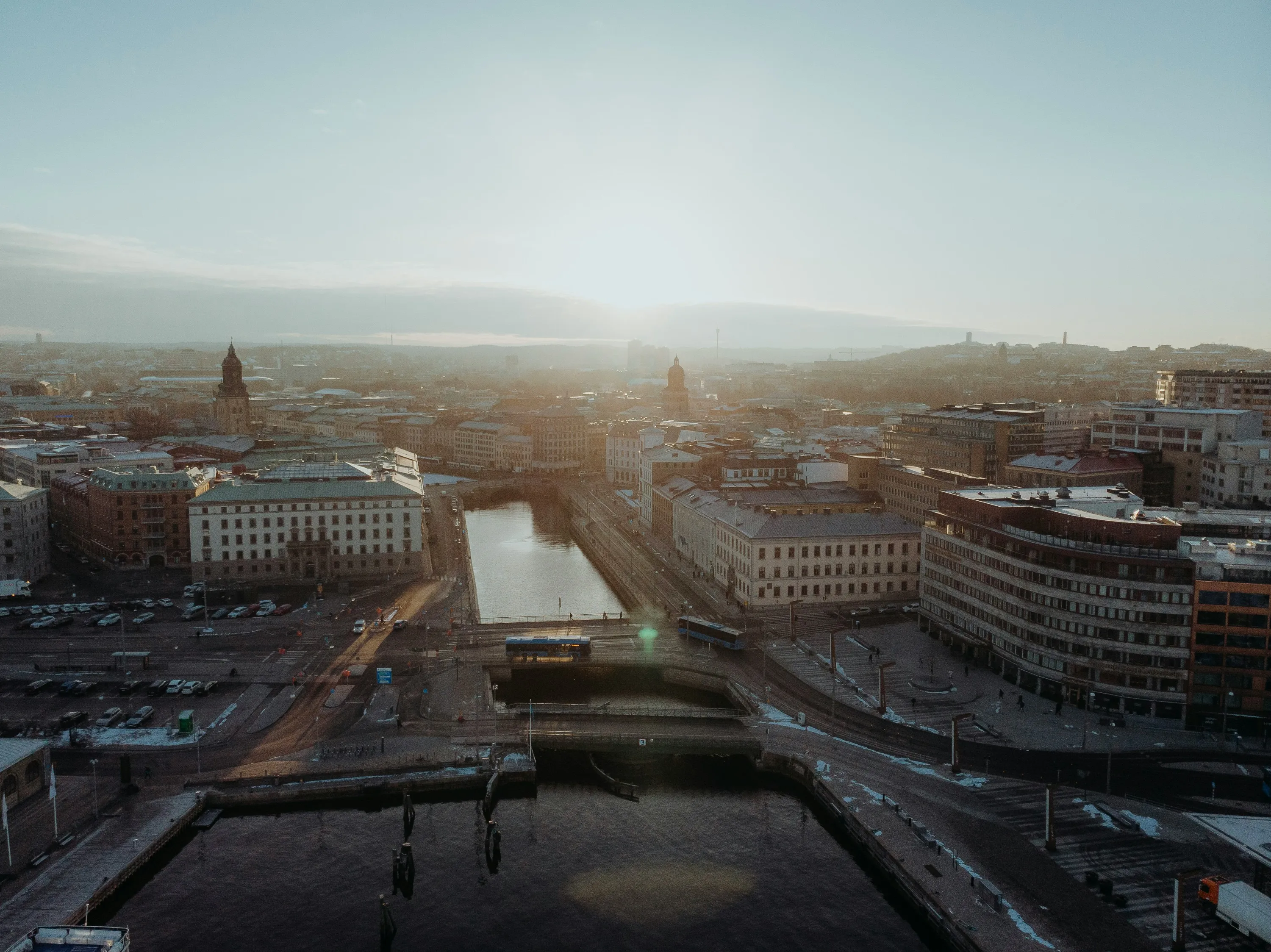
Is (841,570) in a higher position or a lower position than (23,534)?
lower

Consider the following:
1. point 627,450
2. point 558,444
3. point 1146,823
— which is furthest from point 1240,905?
point 558,444

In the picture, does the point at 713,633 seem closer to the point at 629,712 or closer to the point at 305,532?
the point at 629,712

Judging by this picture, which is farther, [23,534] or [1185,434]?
→ [1185,434]

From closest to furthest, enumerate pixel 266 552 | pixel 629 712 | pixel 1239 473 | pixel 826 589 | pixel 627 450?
pixel 629 712 < pixel 826 589 < pixel 266 552 < pixel 1239 473 < pixel 627 450

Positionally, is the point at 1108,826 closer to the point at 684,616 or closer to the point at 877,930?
the point at 877,930

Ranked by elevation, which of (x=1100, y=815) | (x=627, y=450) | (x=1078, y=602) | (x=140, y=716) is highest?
(x=627, y=450)

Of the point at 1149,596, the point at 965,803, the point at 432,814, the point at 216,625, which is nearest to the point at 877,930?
the point at 965,803
